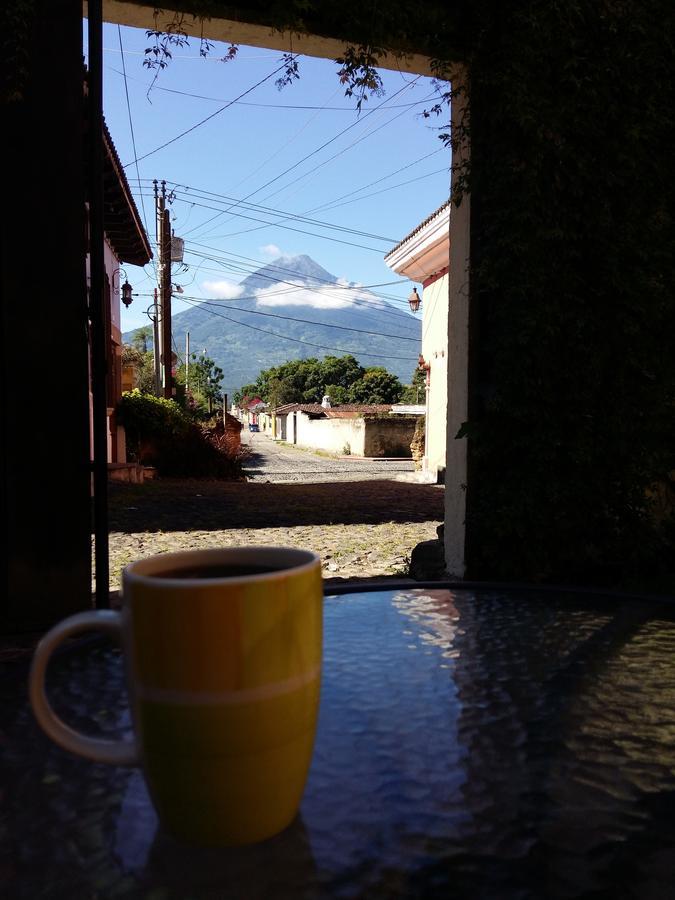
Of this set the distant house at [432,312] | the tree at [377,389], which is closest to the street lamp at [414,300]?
the distant house at [432,312]

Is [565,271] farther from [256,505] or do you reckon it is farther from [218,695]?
[256,505]

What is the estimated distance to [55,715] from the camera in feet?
1.51

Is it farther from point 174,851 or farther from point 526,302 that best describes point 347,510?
point 174,851

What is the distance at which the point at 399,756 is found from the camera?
58 centimetres

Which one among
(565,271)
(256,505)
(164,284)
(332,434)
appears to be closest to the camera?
(565,271)

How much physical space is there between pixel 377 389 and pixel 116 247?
34.2m

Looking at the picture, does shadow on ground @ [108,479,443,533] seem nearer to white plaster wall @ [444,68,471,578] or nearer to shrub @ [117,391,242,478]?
shrub @ [117,391,242,478]

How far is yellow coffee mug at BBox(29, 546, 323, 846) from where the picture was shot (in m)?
0.41

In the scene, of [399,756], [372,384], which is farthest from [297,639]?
[372,384]

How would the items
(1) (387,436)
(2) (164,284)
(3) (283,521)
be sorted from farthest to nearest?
(1) (387,436)
(2) (164,284)
(3) (283,521)

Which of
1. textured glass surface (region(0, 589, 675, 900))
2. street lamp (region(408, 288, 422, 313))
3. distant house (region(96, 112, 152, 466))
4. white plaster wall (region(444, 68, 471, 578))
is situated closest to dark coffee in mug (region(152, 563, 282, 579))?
textured glass surface (region(0, 589, 675, 900))

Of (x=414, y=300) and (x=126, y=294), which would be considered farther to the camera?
(x=126, y=294)

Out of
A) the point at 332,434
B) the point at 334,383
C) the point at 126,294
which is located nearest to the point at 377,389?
the point at 334,383

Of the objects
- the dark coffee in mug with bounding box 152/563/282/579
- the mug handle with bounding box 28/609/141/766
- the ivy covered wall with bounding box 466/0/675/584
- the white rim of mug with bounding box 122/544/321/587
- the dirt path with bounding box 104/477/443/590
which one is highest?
the ivy covered wall with bounding box 466/0/675/584
